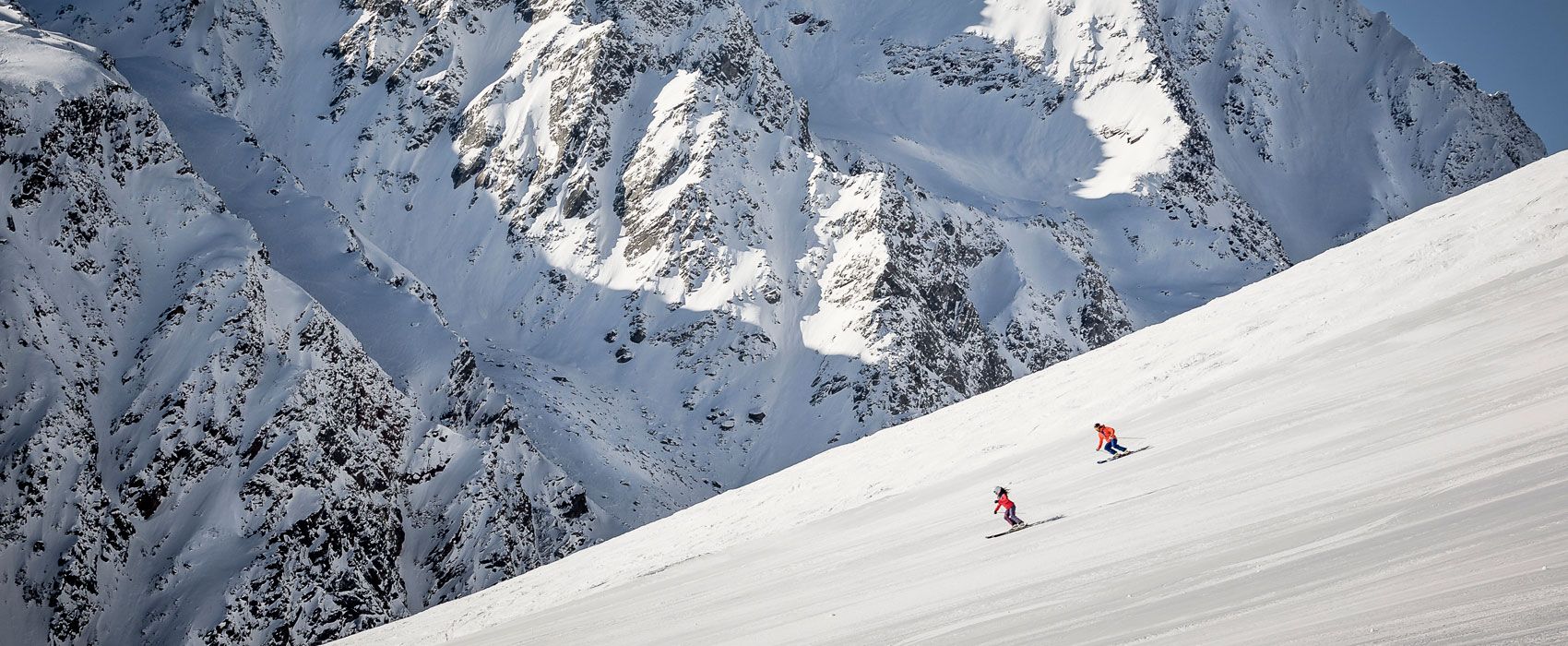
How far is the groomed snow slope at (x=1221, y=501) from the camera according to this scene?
10.2m

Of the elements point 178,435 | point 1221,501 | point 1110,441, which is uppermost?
point 1221,501

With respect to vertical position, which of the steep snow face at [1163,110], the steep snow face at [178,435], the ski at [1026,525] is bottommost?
the steep snow face at [178,435]

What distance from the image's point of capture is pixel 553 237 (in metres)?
125

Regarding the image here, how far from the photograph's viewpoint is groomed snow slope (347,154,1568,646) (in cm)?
1021

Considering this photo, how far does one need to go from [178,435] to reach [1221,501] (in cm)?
6631

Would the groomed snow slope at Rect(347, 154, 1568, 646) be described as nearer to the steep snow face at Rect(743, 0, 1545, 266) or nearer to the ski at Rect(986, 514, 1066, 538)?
the ski at Rect(986, 514, 1066, 538)

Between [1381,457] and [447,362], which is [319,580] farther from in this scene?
[1381,457]

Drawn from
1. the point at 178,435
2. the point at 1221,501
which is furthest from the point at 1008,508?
the point at 178,435

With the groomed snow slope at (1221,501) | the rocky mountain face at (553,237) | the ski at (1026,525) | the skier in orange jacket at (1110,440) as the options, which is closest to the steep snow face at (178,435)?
the rocky mountain face at (553,237)

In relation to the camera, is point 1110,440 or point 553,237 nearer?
point 1110,440

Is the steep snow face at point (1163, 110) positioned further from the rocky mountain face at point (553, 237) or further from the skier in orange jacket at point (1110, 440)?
the skier in orange jacket at point (1110, 440)

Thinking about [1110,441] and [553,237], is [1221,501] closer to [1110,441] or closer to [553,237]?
[1110,441]

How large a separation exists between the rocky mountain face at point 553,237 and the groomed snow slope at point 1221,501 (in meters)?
47.5

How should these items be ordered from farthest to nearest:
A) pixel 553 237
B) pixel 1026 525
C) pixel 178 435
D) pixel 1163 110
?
pixel 1163 110 → pixel 553 237 → pixel 178 435 → pixel 1026 525
